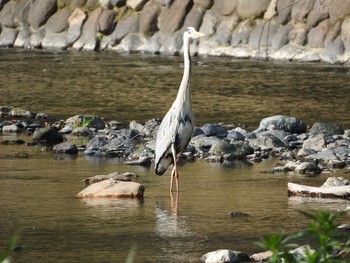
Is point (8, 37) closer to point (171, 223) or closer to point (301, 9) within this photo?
point (301, 9)

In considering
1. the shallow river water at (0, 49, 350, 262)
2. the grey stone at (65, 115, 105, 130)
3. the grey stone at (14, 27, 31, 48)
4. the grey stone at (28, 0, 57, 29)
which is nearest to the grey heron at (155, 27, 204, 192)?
the shallow river water at (0, 49, 350, 262)

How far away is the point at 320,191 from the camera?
41.0 ft

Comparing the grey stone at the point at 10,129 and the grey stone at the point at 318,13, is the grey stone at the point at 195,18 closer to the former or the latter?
the grey stone at the point at 318,13

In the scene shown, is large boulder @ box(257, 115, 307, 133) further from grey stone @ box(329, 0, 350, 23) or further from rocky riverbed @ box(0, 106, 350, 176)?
grey stone @ box(329, 0, 350, 23)

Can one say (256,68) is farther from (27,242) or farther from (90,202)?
(27,242)

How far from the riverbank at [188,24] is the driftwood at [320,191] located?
2203 centimetres

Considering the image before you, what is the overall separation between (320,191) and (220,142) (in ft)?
13.5

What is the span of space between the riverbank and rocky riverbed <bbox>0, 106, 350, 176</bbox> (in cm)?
1540

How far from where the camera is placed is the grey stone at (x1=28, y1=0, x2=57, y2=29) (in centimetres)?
4412

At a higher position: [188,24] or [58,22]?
[188,24]

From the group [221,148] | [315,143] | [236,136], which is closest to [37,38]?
[236,136]

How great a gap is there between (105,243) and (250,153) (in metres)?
6.52

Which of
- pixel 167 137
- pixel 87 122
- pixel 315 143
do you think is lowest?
pixel 87 122

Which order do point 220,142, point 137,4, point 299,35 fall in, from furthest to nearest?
point 137,4, point 299,35, point 220,142
